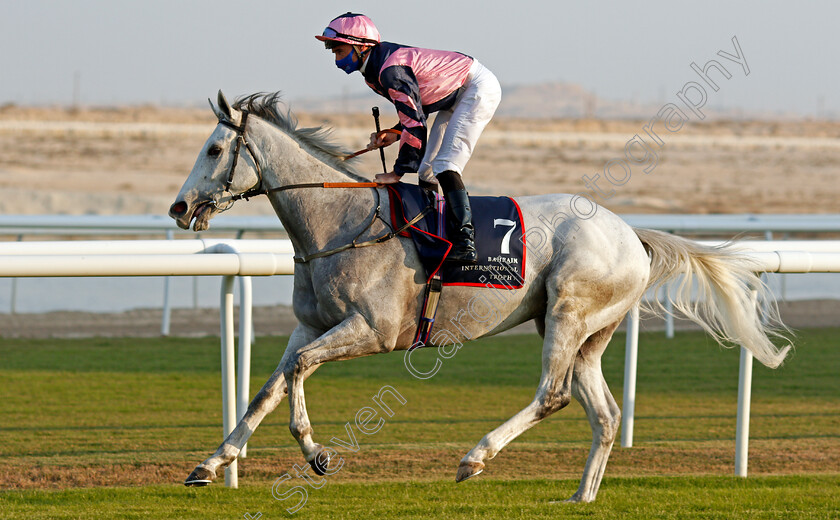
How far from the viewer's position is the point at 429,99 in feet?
13.4

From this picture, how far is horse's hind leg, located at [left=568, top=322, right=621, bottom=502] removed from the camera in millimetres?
4117

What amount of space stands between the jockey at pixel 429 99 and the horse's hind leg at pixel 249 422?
2.43 ft

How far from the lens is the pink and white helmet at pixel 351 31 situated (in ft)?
12.8

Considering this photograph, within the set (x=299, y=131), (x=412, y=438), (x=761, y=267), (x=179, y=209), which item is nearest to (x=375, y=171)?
(x=412, y=438)

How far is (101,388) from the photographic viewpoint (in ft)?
22.2

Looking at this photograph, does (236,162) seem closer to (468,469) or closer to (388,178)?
(388,178)

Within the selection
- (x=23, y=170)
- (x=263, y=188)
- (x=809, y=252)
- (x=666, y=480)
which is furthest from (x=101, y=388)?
(x=23, y=170)

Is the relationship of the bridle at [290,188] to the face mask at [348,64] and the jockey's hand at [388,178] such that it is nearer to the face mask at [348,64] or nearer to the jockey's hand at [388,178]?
the jockey's hand at [388,178]

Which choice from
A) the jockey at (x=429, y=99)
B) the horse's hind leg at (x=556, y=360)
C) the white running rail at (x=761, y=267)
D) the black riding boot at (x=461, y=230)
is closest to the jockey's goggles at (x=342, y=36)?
the jockey at (x=429, y=99)

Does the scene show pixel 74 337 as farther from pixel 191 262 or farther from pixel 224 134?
pixel 224 134

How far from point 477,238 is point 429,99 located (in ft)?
1.89

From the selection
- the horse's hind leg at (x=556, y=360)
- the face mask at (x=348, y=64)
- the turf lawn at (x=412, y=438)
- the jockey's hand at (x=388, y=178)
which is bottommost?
the turf lawn at (x=412, y=438)

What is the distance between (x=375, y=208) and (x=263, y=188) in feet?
1.43

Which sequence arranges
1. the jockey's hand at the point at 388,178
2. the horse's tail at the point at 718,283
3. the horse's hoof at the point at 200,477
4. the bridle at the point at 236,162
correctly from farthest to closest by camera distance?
the horse's tail at the point at 718,283
the jockey's hand at the point at 388,178
the bridle at the point at 236,162
the horse's hoof at the point at 200,477
